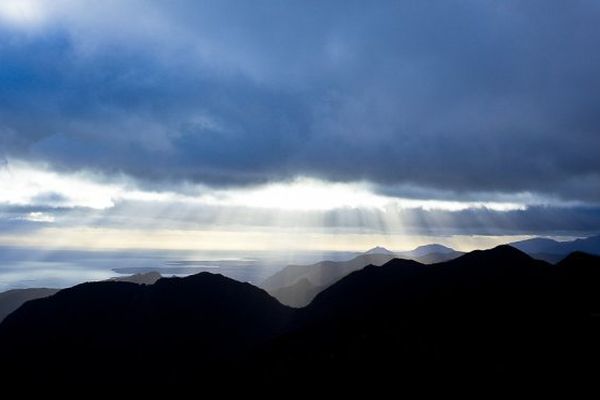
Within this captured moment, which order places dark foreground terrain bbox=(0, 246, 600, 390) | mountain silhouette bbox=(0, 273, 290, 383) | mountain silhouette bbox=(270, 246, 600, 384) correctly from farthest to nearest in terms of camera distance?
1. mountain silhouette bbox=(0, 273, 290, 383)
2. dark foreground terrain bbox=(0, 246, 600, 390)
3. mountain silhouette bbox=(270, 246, 600, 384)

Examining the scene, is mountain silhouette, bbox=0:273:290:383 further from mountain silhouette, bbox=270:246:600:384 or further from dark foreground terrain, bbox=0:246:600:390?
mountain silhouette, bbox=270:246:600:384

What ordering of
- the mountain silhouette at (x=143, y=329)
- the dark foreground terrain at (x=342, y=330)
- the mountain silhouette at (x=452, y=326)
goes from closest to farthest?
the mountain silhouette at (x=452, y=326) < the dark foreground terrain at (x=342, y=330) < the mountain silhouette at (x=143, y=329)

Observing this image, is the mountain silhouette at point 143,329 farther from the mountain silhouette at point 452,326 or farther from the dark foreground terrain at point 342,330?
the mountain silhouette at point 452,326

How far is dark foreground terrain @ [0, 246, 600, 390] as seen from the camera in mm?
70250

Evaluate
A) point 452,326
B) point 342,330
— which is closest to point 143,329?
point 342,330

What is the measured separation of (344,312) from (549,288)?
42.9 meters

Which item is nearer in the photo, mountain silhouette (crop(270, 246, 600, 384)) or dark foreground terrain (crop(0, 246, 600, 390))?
mountain silhouette (crop(270, 246, 600, 384))

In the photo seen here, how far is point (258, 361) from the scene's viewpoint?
9031 cm

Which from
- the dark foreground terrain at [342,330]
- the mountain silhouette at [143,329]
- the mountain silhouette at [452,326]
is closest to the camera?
the mountain silhouette at [452,326]

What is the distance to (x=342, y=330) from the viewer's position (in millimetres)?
93125

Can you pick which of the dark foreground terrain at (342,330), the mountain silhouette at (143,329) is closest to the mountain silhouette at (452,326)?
the dark foreground terrain at (342,330)

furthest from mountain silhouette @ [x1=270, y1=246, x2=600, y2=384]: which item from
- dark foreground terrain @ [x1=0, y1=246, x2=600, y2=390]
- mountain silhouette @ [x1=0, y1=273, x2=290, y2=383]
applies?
mountain silhouette @ [x1=0, y1=273, x2=290, y2=383]

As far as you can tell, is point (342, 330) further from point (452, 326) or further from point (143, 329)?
point (143, 329)

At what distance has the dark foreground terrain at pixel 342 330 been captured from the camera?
70.2m
